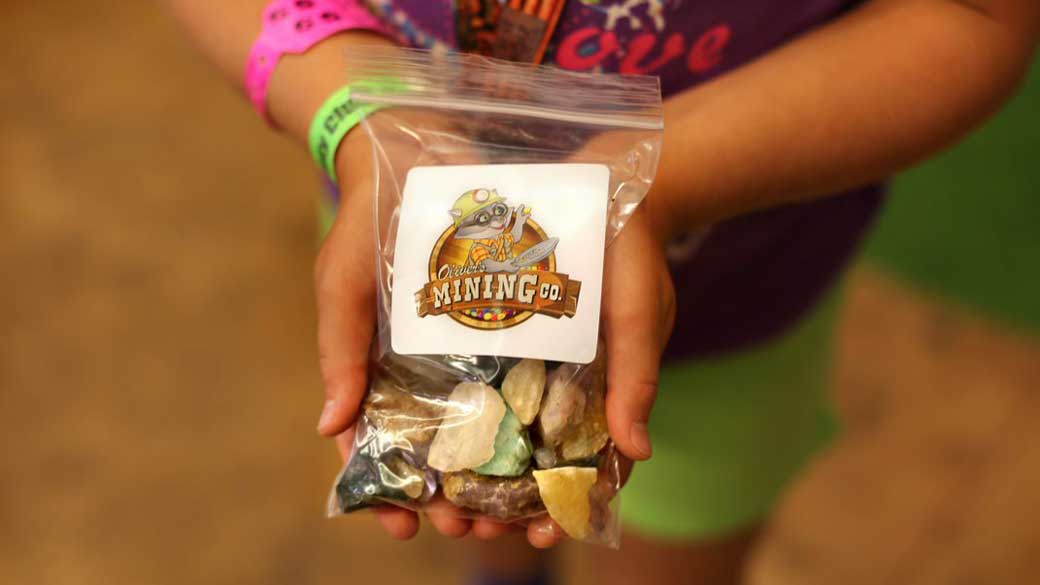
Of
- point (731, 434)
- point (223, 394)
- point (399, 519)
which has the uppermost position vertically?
point (399, 519)

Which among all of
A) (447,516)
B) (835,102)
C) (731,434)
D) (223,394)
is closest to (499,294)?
(447,516)

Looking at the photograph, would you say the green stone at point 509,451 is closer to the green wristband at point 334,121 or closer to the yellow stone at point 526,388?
the yellow stone at point 526,388

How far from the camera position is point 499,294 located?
43 cm

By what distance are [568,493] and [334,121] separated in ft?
0.78

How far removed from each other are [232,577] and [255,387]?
0.25m

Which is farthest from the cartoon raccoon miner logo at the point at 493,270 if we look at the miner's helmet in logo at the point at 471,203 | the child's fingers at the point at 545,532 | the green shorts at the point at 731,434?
the green shorts at the point at 731,434

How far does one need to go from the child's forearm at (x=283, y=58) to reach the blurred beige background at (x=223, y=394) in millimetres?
708

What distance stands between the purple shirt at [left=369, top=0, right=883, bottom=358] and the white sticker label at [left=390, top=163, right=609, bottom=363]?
0.12 m

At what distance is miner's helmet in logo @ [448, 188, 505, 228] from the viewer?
1.44 ft

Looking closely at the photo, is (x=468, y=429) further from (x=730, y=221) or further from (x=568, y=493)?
(x=730, y=221)

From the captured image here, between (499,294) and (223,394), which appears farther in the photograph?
(223,394)

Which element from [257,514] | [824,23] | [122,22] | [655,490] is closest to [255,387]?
[257,514]

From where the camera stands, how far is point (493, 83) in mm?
469

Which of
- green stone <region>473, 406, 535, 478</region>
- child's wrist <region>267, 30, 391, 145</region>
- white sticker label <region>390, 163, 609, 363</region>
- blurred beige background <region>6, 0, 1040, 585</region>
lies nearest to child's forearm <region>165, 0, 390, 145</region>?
child's wrist <region>267, 30, 391, 145</region>
